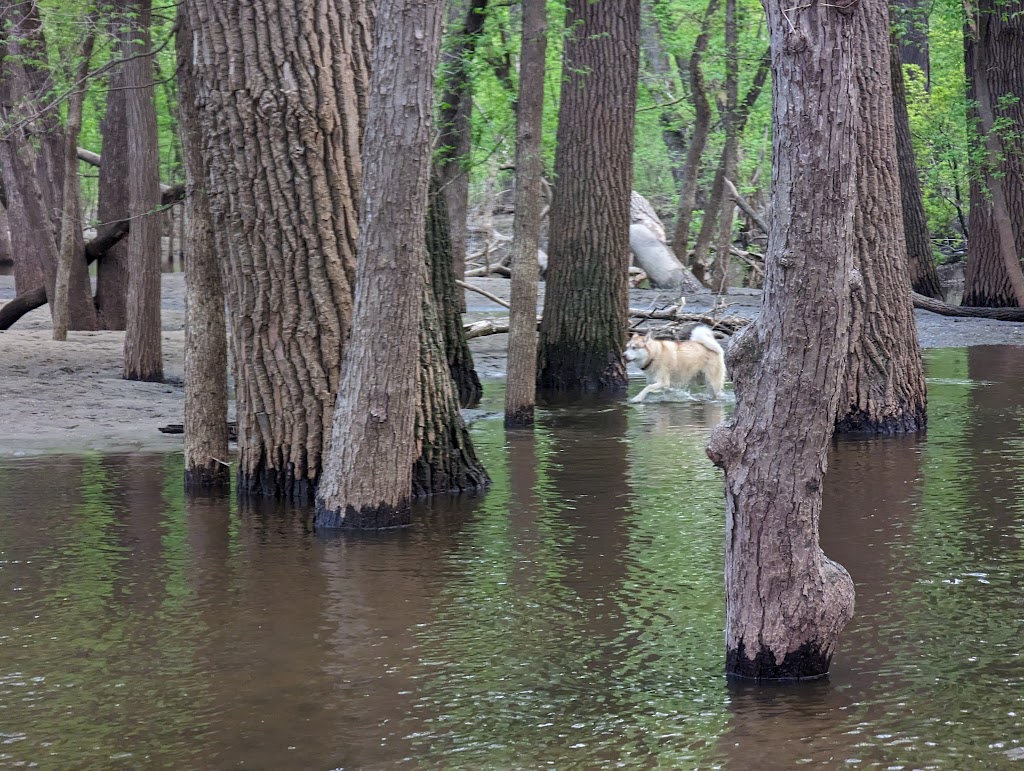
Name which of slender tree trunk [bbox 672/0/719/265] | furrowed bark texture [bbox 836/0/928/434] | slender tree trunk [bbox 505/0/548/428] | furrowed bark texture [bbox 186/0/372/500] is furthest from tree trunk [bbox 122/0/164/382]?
slender tree trunk [bbox 672/0/719/265]

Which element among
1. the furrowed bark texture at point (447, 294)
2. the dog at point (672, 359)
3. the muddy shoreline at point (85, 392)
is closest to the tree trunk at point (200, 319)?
the muddy shoreline at point (85, 392)

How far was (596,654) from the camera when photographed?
6.13m

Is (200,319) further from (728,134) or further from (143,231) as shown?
(728,134)

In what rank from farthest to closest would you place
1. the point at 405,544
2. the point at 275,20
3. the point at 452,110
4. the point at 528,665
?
the point at 452,110 < the point at 275,20 < the point at 405,544 < the point at 528,665

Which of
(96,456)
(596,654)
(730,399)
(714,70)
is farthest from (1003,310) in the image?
(596,654)

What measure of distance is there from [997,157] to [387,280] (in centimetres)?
1708

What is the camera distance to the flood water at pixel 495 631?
503cm

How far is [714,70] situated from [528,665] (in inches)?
966

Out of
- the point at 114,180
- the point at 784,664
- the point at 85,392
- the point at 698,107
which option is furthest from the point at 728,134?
the point at 784,664

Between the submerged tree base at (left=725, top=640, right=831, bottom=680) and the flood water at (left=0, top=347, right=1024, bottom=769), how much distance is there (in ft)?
0.22

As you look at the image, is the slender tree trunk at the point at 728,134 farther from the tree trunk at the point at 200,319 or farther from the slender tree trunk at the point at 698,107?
the tree trunk at the point at 200,319

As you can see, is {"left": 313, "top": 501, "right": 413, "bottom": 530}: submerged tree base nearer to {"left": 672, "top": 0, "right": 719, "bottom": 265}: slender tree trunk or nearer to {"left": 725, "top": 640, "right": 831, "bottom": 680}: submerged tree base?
{"left": 725, "top": 640, "right": 831, "bottom": 680}: submerged tree base

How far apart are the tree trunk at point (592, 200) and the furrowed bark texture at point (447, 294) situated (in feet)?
5.90

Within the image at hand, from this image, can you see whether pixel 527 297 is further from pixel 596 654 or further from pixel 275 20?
pixel 596 654
